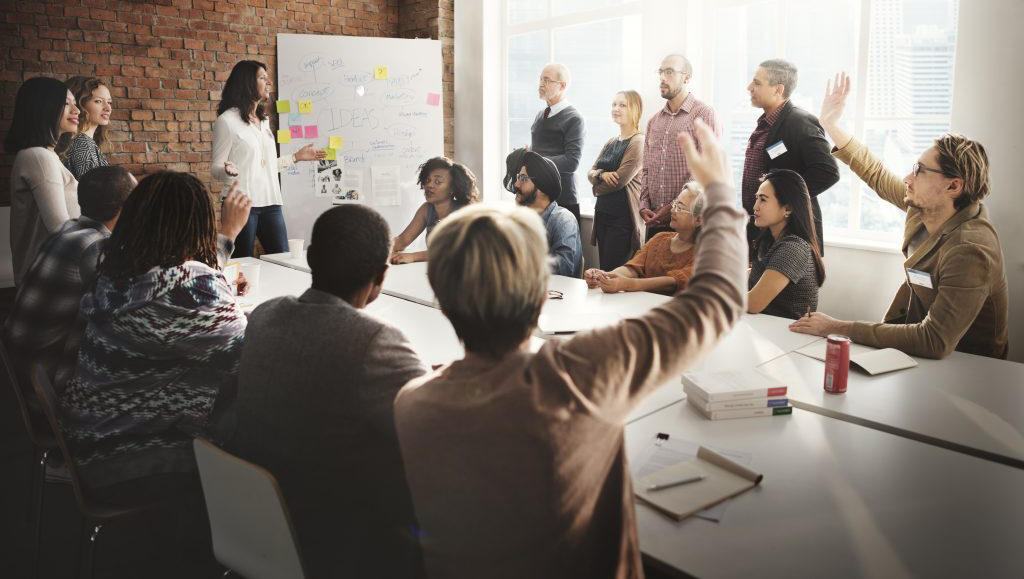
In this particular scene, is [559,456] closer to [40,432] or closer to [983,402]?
[983,402]

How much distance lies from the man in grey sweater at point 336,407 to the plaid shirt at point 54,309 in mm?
1120

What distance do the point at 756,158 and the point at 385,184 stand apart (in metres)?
3.41

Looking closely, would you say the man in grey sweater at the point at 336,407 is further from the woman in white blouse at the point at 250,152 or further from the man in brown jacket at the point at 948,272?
the woman in white blouse at the point at 250,152

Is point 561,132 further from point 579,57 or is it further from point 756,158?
→ point 756,158

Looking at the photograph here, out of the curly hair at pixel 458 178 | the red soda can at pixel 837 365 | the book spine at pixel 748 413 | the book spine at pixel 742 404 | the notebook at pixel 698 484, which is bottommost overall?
the notebook at pixel 698 484

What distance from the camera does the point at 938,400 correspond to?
1.99 m

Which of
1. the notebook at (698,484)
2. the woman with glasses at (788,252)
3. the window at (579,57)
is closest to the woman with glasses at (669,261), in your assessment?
the woman with glasses at (788,252)

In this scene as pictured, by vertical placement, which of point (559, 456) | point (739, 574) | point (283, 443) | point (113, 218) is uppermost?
point (113, 218)

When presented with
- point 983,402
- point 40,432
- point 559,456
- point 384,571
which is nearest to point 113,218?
point 40,432

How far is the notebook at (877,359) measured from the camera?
220 cm

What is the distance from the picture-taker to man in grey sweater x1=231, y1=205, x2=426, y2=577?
1408 millimetres

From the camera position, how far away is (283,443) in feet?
4.80

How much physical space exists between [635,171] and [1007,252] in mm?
2307

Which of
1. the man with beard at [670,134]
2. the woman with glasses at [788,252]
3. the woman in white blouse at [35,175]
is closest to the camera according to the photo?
the woman with glasses at [788,252]
